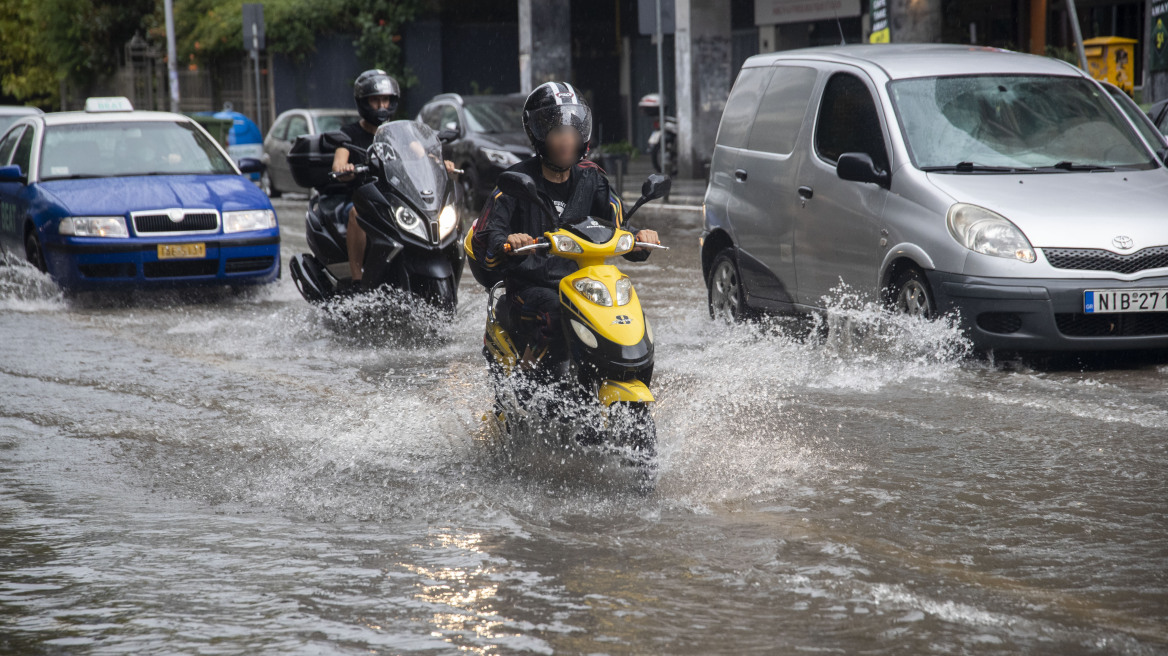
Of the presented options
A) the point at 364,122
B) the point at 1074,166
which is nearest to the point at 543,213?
the point at 1074,166

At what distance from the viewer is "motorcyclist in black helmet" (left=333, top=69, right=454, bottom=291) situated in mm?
9516

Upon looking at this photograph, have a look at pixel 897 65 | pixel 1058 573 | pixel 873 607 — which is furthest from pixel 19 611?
pixel 897 65

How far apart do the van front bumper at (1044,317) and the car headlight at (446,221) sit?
323 centimetres

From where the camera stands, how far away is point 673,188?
24.0 meters

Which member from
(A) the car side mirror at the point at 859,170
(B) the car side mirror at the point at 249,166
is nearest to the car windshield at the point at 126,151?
(B) the car side mirror at the point at 249,166

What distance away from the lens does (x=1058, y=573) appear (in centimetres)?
422

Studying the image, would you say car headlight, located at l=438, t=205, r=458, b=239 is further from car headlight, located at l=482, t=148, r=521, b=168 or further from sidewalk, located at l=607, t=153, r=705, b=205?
car headlight, located at l=482, t=148, r=521, b=168

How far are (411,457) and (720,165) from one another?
4609 mm

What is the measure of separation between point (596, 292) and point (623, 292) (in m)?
0.11

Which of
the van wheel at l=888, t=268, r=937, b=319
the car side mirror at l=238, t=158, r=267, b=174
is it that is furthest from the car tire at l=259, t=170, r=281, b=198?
the van wheel at l=888, t=268, r=937, b=319

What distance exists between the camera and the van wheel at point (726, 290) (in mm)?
9445

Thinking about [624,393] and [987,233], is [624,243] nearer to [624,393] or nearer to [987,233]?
[624,393]

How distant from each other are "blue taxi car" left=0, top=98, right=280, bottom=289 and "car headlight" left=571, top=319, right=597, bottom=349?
6.97 meters

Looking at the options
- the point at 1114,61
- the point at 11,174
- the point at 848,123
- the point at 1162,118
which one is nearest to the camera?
the point at 848,123
